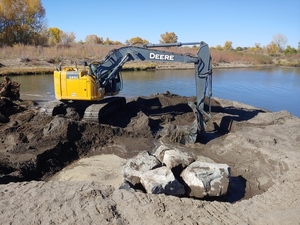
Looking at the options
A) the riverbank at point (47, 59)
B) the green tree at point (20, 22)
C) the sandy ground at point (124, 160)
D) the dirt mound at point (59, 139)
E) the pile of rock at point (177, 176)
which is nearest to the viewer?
the sandy ground at point (124, 160)

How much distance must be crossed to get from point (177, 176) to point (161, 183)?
94 cm

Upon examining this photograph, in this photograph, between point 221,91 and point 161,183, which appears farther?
point 221,91

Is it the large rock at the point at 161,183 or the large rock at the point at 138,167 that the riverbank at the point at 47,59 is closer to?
the large rock at the point at 138,167

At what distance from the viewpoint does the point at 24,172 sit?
281 inches

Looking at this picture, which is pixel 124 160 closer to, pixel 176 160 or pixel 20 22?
pixel 176 160

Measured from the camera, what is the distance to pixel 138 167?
22.1 ft

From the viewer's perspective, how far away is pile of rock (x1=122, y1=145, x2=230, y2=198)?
6055 mm

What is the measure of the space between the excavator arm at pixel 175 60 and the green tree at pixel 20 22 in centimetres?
3744

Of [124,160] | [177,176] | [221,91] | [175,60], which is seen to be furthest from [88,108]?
[221,91]

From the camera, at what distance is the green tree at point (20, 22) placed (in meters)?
43.5

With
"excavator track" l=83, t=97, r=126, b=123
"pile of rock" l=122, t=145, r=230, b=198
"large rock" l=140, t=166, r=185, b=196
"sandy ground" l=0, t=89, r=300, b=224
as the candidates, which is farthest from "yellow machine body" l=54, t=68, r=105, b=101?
"large rock" l=140, t=166, r=185, b=196

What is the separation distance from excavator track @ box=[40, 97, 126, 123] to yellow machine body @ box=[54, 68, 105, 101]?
0.37 m

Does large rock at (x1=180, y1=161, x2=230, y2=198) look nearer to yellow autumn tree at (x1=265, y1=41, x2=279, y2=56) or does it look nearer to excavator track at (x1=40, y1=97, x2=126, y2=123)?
excavator track at (x1=40, y1=97, x2=126, y2=123)

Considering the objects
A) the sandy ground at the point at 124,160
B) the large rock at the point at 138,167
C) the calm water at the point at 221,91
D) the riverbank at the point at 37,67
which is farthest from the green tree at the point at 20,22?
the large rock at the point at 138,167
